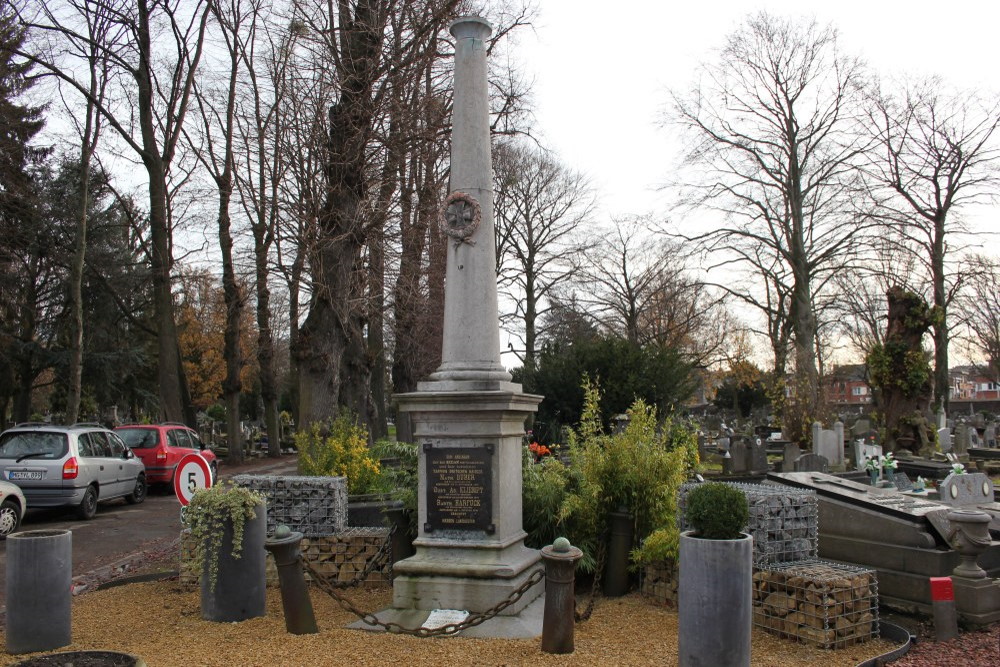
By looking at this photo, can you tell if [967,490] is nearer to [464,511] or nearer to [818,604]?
Answer: [818,604]

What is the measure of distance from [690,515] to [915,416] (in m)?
19.0

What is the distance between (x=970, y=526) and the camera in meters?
6.59

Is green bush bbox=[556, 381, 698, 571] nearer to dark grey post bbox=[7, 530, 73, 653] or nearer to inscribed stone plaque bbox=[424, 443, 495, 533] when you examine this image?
inscribed stone plaque bbox=[424, 443, 495, 533]

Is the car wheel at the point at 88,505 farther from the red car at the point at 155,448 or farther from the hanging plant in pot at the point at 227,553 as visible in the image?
the hanging plant in pot at the point at 227,553

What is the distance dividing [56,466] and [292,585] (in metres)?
9.25

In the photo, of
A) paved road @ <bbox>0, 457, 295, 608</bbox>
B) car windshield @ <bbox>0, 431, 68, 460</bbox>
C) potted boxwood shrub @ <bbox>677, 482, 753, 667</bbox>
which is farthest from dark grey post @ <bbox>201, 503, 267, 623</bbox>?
car windshield @ <bbox>0, 431, 68, 460</bbox>

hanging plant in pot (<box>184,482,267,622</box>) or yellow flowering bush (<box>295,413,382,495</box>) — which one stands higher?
yellow flowering bush (<box>295,413,382,495</box>)

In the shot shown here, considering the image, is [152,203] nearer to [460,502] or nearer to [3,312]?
[3,312]

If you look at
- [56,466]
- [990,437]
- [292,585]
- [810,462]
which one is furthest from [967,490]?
[990,437]

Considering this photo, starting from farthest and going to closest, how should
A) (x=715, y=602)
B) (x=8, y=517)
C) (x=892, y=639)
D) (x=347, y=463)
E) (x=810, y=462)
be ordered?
(x=810, y=462) → (x=8, y=517) → (x=347, y=463) → (x=892, y=639) → (x=715, y=602)

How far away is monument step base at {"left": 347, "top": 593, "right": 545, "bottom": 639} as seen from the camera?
20.2 ft

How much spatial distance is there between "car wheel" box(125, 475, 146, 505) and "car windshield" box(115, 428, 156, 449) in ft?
6.97

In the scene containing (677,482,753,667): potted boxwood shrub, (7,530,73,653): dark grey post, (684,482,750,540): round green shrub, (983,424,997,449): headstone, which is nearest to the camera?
(677,482,753,667): potted boxwood shrub

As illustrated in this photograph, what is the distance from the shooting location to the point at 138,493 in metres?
16.4
